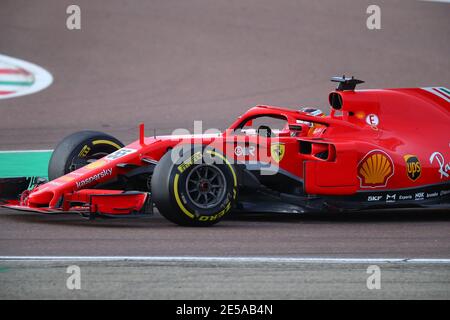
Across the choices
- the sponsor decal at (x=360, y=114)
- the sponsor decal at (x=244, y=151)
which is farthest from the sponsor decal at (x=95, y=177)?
the sponsor decal at (x=360, y=114)

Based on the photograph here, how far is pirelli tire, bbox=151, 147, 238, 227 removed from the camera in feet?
31.2

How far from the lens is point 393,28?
2238 cm

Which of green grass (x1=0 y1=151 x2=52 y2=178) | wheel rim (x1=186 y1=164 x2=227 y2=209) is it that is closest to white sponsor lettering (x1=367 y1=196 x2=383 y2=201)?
wheel rim (x1=186 y1=164 x2=227 y2=209)

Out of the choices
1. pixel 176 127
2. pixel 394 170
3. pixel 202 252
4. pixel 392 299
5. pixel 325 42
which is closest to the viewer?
pixel 392 299

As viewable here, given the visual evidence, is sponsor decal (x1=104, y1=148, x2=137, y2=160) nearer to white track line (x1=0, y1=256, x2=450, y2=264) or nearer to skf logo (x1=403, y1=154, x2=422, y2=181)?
white track line (x1=0, y1=256, x2=450, y2=264)

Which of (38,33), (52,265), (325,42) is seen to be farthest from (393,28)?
(52,265)

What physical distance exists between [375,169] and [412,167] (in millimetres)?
393

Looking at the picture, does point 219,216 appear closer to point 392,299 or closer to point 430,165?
point 430,165

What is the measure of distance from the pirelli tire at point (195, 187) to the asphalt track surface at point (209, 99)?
0.18 metres

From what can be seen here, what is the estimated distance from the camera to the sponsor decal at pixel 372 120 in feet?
35.2

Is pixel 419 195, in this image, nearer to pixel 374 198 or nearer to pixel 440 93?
pixel 374 198

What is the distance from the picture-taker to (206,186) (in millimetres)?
9758

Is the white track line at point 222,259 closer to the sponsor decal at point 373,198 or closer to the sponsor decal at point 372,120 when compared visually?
the sponsor decal at point 373,198

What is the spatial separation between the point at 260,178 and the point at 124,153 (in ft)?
4.31
